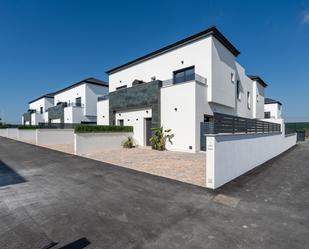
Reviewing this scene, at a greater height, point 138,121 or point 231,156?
point 138,121

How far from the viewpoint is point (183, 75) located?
14.4m

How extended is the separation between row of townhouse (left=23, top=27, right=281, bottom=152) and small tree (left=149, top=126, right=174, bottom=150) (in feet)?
1.33

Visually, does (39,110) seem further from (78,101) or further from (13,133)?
(78,101)

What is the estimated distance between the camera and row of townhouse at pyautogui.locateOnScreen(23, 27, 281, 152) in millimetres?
12461

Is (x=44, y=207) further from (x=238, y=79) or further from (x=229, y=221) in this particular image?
(x=238, y=79)

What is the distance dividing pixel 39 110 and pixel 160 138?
121 feet

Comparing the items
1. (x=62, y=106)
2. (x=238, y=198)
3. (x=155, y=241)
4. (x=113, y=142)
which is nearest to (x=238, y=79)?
(x=113, y=142)

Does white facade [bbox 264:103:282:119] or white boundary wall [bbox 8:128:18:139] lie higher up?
white facade [bbox 264:103:282:119]

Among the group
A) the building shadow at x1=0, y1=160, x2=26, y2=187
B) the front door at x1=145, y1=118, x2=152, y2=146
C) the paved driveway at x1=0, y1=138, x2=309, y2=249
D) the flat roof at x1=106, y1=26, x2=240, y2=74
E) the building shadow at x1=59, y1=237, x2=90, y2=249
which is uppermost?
the flat roof at x1=106, y1=26, x2=240, y2=74

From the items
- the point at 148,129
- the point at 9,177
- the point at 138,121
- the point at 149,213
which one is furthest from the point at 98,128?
the point at 149,213

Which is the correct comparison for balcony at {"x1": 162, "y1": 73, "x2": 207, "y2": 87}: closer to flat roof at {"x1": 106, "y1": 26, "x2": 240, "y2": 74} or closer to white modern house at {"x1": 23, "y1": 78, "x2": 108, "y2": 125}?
flat roof at {"x1": 106, "y1": 26, "x2": 240, "y2": 74}

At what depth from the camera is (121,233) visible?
2.95 meters

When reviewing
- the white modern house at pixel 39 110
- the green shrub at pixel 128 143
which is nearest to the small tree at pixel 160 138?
the green shrub at pixel 128 143

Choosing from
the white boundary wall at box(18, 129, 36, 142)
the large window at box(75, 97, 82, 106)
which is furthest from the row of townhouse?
the white boundary wall at box(18, 129, 36, 142)
